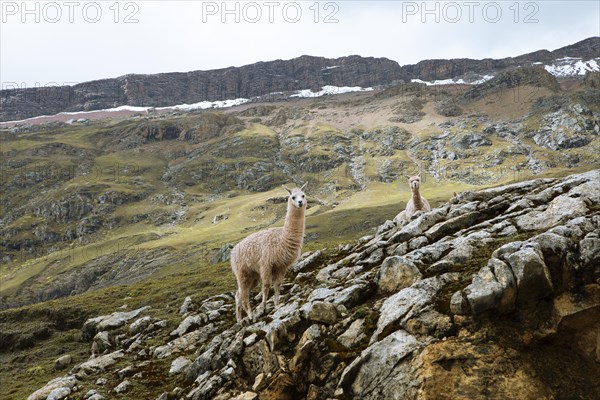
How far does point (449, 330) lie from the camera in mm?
9500

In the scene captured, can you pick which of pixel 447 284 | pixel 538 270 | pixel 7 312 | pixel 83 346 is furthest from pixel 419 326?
pixel 7 312

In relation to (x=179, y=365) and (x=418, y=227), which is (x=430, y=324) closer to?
(x=418, y=227)

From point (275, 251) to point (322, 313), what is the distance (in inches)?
198

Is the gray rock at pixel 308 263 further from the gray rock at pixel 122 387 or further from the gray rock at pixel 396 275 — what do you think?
the gray rock at pixel 122 387

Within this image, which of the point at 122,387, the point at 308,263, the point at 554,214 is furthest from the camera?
the point at 308,263

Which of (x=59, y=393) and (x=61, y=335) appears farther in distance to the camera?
(x=61, y=335)

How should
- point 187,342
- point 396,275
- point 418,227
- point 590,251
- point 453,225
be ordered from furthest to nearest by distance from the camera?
point 187,342, point 418,227, point 453,225, point 396,275, point 590,251

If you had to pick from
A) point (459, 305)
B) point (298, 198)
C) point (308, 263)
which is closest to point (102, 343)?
point (308, 263)

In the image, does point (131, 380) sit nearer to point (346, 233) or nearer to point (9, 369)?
point (9, 369)

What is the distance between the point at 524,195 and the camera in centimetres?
1673

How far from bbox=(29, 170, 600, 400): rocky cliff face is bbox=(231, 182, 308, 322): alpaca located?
154cm

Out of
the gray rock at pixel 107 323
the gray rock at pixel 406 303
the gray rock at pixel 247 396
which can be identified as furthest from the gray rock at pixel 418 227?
the gray rock at pixel 107 323

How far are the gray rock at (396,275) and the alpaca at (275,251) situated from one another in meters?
4.41

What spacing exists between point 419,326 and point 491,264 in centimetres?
265
